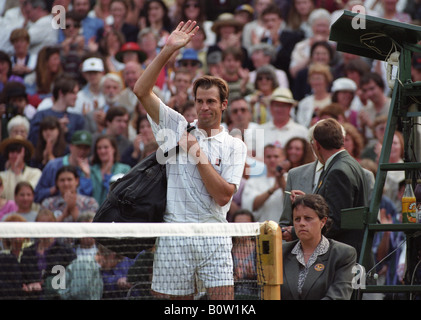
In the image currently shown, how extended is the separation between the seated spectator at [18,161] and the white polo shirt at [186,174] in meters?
5.77

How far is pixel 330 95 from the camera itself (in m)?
11.7

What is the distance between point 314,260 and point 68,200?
4778 millimetres

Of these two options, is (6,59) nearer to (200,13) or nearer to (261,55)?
(200,13)

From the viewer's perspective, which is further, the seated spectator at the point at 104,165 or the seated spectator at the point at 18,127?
the seated spectator at the point at 18,127

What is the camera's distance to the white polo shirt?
5500 millimetres

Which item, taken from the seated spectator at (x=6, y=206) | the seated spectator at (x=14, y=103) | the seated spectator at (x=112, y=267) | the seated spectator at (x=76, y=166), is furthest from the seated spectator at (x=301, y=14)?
the seated spectator at (x=112, y=267)

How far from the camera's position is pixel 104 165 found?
10.7m

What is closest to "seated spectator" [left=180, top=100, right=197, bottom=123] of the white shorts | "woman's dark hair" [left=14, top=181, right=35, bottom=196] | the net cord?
"woman's dark hair" [left=14, top=181, right=35, bottom=196]

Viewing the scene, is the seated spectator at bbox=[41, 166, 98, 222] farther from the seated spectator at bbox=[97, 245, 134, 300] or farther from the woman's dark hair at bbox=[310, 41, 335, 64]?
the woman's dark hair at bbox=[310, 41, 335, 64]

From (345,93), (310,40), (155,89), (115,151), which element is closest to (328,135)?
(115,151)

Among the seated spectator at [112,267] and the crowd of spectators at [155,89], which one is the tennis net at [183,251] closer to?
the seated spectator at [112,267]

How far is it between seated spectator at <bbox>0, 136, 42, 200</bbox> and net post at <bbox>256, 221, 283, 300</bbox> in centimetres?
626

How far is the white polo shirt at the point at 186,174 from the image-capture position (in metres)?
5.50

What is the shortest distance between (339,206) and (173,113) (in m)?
1.73
